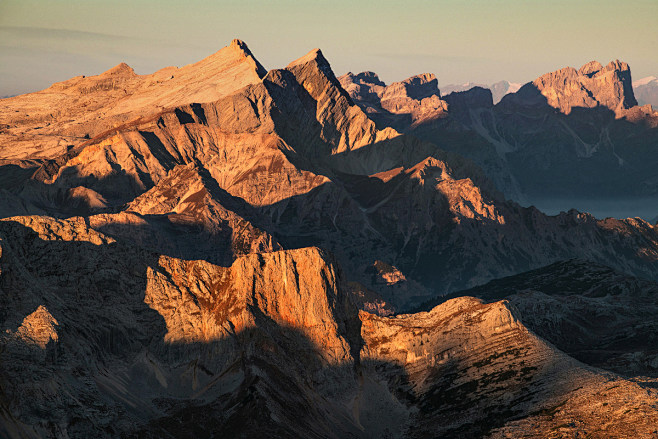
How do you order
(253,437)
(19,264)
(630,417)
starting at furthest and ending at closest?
(19,264)
(253,437)
(630,417)

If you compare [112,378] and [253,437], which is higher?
[112,378]

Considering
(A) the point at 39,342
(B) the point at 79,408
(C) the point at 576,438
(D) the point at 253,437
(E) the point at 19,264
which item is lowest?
(C) the point at 576,438

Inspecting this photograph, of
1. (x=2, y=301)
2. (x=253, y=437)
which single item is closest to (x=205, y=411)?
(x=253, y=437)

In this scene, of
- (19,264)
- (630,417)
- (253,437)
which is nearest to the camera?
(630,417)

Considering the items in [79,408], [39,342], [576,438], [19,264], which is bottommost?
[576,438]

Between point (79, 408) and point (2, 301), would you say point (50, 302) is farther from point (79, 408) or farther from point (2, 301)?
point (79, 408)

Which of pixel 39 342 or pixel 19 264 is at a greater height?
pixel 19 264

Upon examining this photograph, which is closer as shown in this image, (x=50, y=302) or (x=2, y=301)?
(x=2, y=301)

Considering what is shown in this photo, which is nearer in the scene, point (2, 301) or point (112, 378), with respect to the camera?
point (2, 301)

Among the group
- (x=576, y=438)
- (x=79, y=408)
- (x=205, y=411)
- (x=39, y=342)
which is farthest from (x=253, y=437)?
(x=576, y=438)
